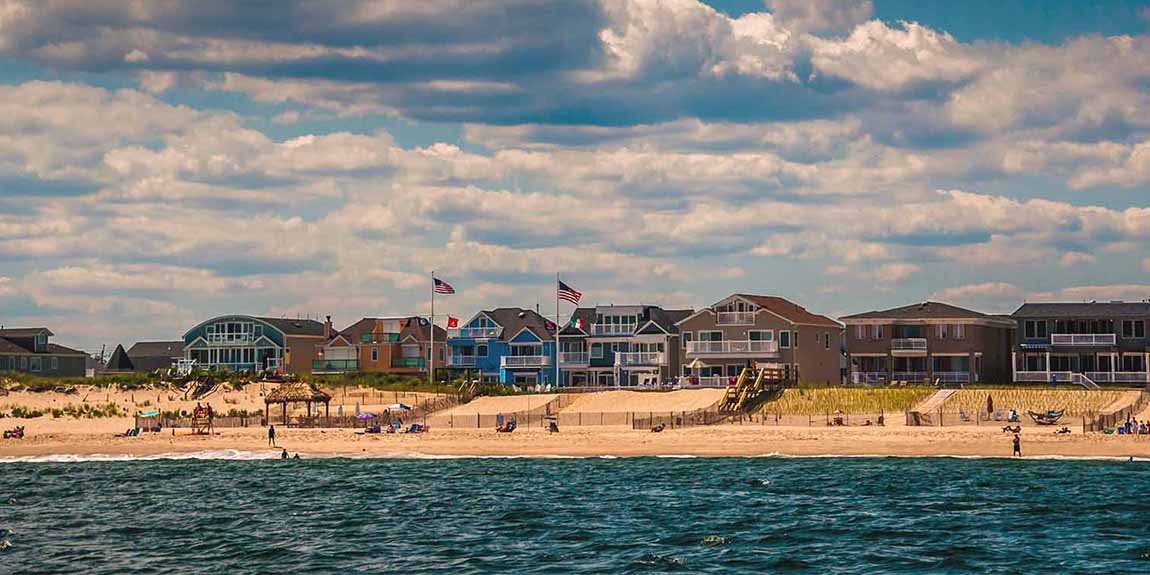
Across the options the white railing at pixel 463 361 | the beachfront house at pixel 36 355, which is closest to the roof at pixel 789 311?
the white railing at pixel 463 361

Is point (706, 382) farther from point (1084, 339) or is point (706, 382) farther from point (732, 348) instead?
point (1084, 339)

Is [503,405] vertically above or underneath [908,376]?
underneath

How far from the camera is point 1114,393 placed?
255ft

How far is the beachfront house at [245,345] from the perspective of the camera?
121750mm

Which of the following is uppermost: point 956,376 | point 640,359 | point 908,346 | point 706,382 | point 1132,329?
point 1132,329

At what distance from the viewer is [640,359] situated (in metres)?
106

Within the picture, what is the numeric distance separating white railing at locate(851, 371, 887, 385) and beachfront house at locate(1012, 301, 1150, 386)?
341 inches

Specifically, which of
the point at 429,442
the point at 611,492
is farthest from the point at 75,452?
the point at 611,492

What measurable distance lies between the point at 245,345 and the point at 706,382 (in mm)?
45400

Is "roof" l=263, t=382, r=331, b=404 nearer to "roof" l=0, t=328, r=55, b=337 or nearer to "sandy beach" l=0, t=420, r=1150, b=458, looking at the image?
"sandy beach" l=0, t=420, r=1150, b=458

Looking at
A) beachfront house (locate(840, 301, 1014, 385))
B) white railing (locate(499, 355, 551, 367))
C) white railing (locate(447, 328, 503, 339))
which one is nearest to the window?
beachfront house (locate(840, 301, 1014, 385))

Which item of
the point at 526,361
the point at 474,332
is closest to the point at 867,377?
the point at 526,361

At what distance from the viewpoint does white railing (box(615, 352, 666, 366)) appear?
346 feet

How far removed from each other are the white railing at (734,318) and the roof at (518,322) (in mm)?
17167
